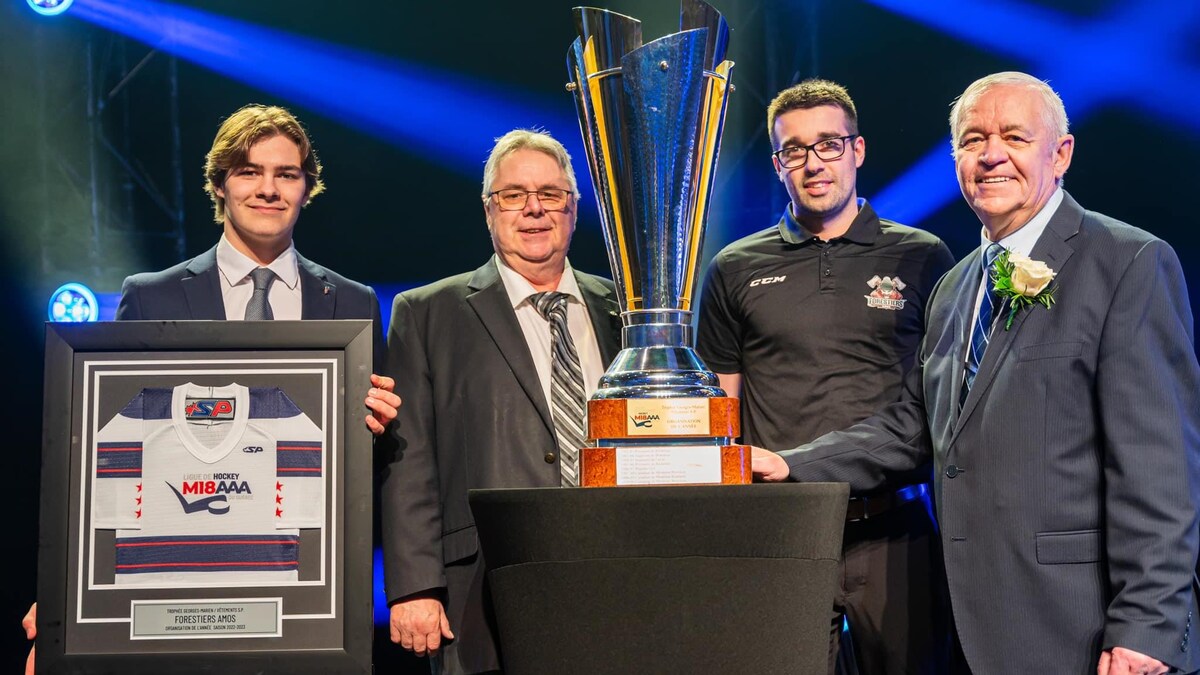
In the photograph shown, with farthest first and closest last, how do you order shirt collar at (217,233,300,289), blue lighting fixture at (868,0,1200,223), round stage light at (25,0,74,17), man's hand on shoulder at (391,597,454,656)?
round stage light at (25,0,74,17), blue lighting fixture at (868,0,1200,223), shirt collar at (217,233,300,289), man's hand on shoulder at (391,597,454,656)

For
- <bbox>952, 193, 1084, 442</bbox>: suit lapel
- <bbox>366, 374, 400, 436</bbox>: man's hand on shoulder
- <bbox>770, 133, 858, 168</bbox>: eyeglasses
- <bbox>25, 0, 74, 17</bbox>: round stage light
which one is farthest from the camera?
<bbox>25, 0, 74, 17</bbox>: round stage light

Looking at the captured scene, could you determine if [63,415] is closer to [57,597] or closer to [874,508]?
[57,597]

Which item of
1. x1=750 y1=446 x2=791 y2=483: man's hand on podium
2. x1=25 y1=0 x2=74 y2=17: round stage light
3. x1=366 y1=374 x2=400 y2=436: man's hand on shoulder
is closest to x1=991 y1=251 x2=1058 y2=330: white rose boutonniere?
x1=750 y1=446 x2=791 y2=483: man's hand on podium

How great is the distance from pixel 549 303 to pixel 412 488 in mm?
520

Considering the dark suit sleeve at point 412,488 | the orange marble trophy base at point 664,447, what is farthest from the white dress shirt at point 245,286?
the orange marble trophy base at point 664,447

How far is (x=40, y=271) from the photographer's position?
3.84 metres

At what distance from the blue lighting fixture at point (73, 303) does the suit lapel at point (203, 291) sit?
138 centimetres

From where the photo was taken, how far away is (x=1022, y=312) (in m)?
2.18

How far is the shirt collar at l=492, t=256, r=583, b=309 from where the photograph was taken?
8.70 feet

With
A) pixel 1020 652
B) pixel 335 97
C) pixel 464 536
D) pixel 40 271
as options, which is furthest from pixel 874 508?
pixel 40 271

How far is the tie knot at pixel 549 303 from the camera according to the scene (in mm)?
2611

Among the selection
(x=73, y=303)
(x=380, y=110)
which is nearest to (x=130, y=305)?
(x=73, y=303)

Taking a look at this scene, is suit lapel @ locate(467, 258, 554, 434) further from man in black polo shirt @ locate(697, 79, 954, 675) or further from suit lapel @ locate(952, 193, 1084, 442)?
suit lapel @ locate(952, 193, 1084, 442)

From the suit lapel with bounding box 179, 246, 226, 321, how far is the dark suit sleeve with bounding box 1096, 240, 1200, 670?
74.2 inches
